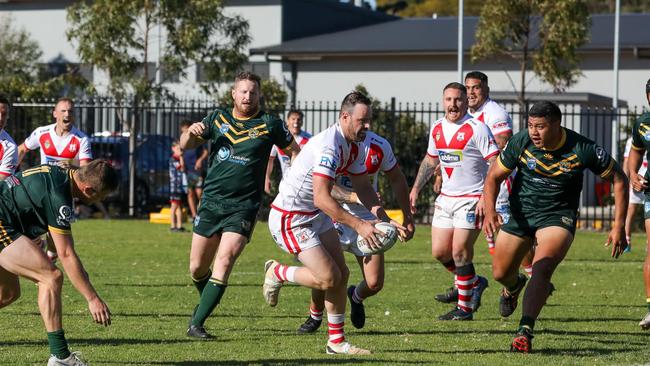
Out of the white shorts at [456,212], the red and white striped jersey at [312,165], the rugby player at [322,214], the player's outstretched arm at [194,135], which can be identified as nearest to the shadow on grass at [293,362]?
the rugby player at [322,214]

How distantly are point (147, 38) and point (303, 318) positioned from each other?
1923cm

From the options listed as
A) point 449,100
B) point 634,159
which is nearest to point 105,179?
point 449,100

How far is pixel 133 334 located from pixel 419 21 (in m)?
33.6

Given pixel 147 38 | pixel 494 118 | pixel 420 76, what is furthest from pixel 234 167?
pixel 420 76

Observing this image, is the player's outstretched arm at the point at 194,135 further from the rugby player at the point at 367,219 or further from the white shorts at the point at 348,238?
the white shorts at the point at 348,238

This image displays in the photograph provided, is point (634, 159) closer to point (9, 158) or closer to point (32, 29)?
point (9, 158)

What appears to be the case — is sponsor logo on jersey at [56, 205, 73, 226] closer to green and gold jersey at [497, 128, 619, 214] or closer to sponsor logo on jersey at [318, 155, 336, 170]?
sponsor logo on jersey at [318, 155, 336, 170]

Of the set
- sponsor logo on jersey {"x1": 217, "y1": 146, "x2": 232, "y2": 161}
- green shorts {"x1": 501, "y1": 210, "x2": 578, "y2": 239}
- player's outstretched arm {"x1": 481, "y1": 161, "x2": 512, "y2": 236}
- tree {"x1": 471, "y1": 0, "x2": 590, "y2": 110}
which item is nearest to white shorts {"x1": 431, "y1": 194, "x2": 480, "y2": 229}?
green shorts {"x1": 501, "y1": 210, "x2": 578, "y2": 239}

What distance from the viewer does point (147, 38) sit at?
29.8 meters

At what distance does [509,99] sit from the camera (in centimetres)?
3381

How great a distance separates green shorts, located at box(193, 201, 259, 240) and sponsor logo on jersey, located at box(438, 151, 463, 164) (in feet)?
7.93

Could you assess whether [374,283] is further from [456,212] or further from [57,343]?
[57,343]

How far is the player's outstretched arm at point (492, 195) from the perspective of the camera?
32.1 ft

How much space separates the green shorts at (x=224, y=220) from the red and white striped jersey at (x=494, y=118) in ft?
10.3
